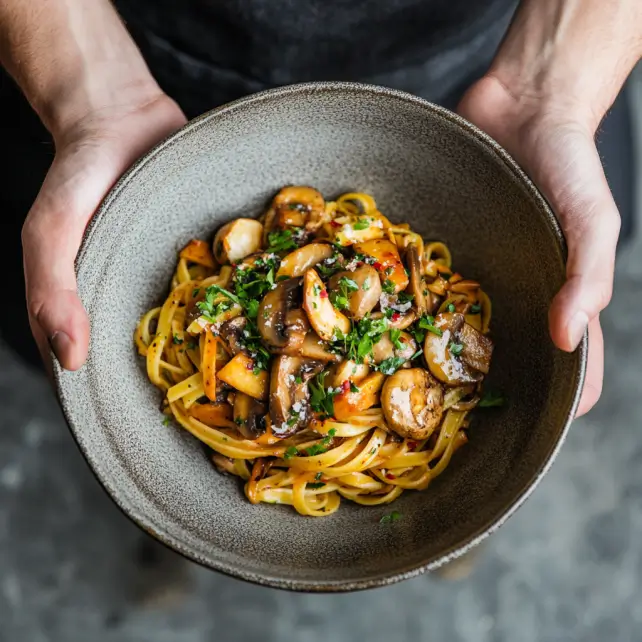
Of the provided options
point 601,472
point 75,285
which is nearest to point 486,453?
point 75,285

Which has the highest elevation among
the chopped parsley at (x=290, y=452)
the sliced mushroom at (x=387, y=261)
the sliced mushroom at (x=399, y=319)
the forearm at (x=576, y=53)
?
the forearm at (x=576, y=53)

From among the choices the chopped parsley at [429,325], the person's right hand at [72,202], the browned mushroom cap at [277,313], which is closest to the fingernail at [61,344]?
the person's right hand at [72,202]

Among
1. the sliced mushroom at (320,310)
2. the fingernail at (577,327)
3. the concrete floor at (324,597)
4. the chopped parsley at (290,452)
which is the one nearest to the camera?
the fingernail at (577,327)

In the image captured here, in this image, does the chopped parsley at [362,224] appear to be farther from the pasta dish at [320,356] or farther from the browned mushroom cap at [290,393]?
the browned mushroom cap at [290,393]

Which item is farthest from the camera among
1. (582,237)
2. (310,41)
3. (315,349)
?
(310,41)

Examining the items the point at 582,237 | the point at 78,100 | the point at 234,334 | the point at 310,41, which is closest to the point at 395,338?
the point at 234,334

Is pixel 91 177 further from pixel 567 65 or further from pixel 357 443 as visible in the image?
pixel 567 65

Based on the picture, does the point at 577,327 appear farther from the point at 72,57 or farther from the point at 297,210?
the point at 72,57

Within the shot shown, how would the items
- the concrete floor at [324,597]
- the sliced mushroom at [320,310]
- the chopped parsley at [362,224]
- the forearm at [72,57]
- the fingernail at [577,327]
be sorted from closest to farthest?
the fingernail at [577,327]
the sliced mushroom at [320,310]
the chopped parsley at [362,224]
the forearm at [72,57]
the concrete floor at [324,597]
